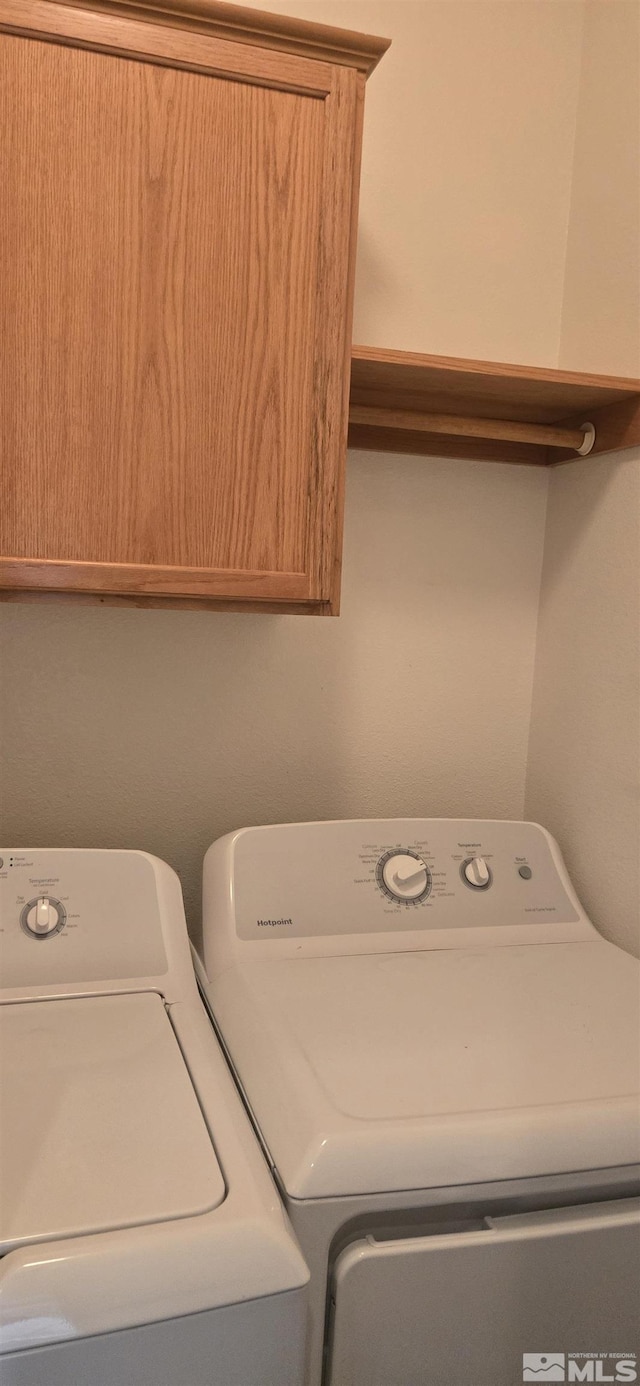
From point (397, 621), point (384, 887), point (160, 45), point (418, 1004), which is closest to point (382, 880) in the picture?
point (384, 887)

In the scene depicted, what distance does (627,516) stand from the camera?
1368 millimetres

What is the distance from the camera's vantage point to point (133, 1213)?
2.30 ft

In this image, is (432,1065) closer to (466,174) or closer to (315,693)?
(315,693)

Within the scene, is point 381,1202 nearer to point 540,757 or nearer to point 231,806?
point 231,806

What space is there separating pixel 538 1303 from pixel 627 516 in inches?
40.6

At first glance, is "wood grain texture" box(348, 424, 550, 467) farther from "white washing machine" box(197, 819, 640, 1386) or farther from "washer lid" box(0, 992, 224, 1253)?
"washer lid" box(0, 992, 224, 1253)

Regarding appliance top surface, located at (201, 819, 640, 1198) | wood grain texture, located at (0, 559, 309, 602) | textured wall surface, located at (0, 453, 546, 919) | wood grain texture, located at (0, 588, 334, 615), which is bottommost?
appliance top surface, located at (201, 819, 640, 1198)

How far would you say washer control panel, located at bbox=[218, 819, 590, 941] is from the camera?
4.03ft

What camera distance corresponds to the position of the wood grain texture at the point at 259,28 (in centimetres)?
98

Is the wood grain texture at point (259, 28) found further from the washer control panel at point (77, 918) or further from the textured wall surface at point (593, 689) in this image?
the washer control panel at point (77, 918)

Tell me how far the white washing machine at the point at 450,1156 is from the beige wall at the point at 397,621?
0.41m

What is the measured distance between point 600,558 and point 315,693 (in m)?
0.51

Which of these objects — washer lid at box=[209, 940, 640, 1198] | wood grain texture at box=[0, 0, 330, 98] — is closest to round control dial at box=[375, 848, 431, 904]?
washer lid at box=[209, 940, 640, 1198]

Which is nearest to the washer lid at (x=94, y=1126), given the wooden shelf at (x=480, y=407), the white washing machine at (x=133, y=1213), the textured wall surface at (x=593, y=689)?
the white washing machine at (x=133, y=1213)
